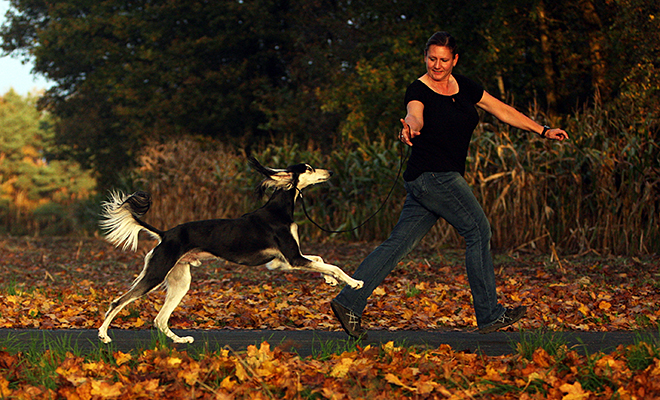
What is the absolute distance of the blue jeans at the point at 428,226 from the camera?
5.31m

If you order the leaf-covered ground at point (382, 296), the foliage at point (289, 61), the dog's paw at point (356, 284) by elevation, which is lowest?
the leaf-covered ground at point (382, 296)

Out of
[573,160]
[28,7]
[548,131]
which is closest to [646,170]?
[573,160]

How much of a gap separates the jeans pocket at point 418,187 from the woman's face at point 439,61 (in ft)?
2.41

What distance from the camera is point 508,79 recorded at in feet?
63.3

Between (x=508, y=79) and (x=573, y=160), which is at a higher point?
(x=508, y=79)

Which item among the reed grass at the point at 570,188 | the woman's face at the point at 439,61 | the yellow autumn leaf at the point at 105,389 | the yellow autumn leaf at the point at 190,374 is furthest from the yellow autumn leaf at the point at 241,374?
the reed grass at the point at 570,188

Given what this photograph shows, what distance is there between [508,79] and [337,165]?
5.95 meters

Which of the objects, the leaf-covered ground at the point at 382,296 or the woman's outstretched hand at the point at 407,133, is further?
the leaf-covered ground at the point at 382,296

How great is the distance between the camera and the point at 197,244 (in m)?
5.30

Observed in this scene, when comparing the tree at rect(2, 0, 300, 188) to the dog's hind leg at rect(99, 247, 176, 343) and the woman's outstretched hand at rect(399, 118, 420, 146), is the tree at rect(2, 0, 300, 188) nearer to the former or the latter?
the dog's hind leg at rect(99, 247, 176, 343)

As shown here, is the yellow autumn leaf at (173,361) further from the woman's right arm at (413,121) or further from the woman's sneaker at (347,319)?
the woman's right arm at (413,121)

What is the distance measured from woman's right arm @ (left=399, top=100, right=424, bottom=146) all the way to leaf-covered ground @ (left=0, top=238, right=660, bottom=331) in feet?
7.48

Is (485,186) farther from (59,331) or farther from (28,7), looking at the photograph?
(28,7)

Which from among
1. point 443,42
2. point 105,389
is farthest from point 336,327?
point 105,389
